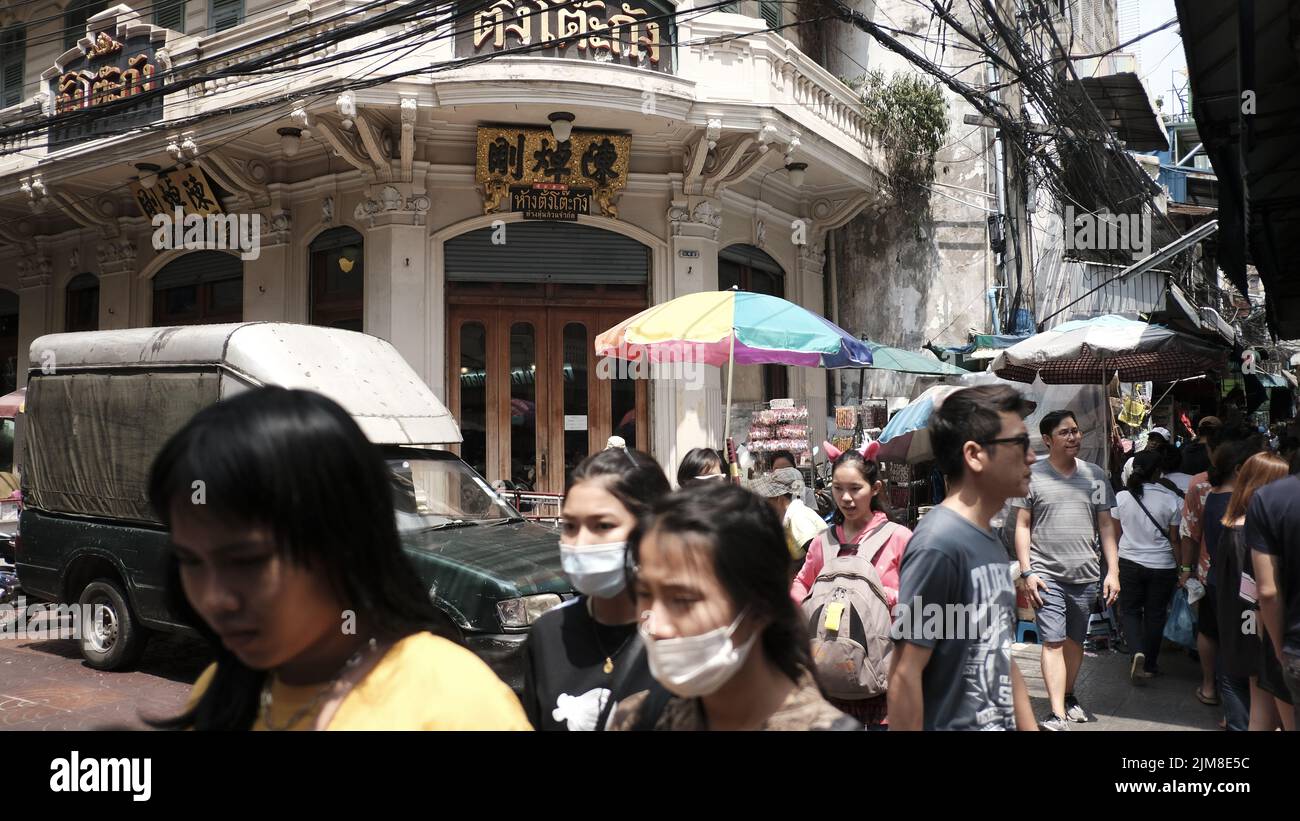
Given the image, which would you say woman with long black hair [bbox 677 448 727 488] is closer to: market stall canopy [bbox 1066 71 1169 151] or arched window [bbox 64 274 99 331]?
market stall canopy [bbox 1066 71 1169 151]

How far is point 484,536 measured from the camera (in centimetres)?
711

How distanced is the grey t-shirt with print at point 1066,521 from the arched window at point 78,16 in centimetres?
1632

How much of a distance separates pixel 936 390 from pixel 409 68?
710 cm

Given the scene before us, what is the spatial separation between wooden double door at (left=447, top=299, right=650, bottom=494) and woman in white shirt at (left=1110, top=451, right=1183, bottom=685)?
265 inches

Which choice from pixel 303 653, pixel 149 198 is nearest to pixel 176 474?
pixel 303 653

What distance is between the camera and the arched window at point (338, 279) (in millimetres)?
12961

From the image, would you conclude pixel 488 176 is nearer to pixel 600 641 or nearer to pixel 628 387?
pixel 628 387

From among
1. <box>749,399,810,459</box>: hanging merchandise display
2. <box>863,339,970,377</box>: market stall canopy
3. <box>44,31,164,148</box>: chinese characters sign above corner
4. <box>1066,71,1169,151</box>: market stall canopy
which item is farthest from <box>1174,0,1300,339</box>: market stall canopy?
<box>44,31,164,148</box>: chinese characters sign above corner

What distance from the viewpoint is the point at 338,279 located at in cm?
1324

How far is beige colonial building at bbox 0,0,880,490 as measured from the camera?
1154cm

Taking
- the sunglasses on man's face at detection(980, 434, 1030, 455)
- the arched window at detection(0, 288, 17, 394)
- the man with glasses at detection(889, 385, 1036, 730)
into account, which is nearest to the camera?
the man with glasses at detection(889, 385, 1036, 730)

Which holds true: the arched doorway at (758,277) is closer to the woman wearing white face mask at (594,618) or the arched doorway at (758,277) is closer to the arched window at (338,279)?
the arched window at (338,279)

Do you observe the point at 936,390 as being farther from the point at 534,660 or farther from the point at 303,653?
the point at 303,653

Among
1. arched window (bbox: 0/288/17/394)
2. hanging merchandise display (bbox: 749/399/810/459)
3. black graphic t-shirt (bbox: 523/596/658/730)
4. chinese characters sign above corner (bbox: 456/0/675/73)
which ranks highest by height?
chinese characters sign above corner (bbox: 456/0/675/73)
